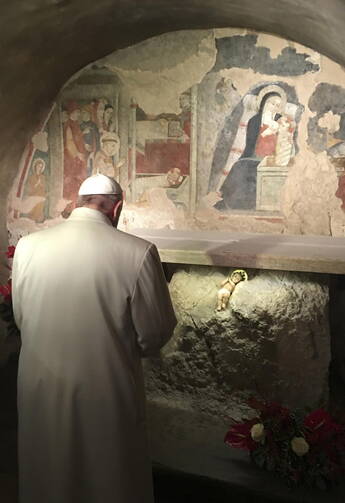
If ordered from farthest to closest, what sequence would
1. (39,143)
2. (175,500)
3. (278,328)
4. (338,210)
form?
(39,143) → (338,210) → (278,328) → (175,500)

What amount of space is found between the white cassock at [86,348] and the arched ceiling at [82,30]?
6.00ft

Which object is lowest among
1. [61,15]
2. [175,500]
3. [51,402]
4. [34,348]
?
[175,500]

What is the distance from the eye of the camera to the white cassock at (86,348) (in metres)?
2.19

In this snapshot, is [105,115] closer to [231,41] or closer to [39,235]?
[231,41]

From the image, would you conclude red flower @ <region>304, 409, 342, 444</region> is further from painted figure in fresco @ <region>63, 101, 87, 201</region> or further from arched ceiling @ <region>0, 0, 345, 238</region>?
painted figure in fresco @ <region>63, 101, 87, 201</region>

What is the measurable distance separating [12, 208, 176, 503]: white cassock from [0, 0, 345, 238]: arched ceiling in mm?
1829

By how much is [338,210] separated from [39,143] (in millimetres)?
2938

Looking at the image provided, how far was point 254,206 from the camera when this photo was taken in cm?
458

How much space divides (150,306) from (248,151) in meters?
2.70

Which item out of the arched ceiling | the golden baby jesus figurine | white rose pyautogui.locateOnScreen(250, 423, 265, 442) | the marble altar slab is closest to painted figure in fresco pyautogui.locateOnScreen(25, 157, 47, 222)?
the arched ceiling

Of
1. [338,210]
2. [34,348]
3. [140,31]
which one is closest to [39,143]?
[140,31]

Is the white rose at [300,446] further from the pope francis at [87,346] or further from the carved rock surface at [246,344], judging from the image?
the pope francis at [87,346]

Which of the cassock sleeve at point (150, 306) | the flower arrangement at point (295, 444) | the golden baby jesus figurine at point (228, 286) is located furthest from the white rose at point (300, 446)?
the cassock sleeve at point (150, 306)

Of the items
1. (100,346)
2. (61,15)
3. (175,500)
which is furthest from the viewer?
(61,15)
